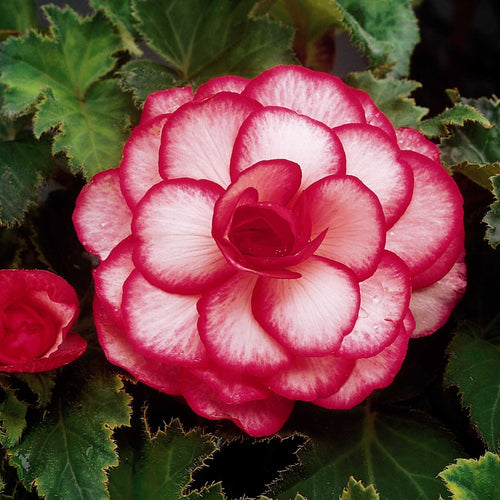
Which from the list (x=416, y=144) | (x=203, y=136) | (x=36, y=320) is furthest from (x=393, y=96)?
(x=36, y=320)

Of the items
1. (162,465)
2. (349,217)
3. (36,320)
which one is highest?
(349,217)

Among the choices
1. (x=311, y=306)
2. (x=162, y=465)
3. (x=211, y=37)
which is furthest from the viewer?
(x=211, y=37)

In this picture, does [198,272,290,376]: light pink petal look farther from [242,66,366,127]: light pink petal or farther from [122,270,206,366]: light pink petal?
[242,66,366,127]: light pink petal

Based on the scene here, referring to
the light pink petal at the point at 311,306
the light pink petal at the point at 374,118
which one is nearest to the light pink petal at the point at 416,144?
the light pink petal at the point at 374,118

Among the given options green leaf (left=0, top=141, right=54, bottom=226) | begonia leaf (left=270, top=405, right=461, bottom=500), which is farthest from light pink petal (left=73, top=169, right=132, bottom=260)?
begonia leaf (left=270, top=405, right=461, bottom=500)

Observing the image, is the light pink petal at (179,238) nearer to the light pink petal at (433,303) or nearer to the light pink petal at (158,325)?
the light pink petal at (158,325)

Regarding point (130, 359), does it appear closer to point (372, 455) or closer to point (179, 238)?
point (179, 238)
